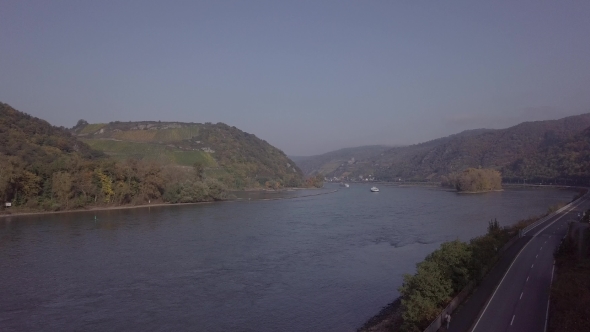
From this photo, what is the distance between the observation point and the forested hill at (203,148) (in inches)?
3044

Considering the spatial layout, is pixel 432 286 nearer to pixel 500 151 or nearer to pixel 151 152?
pixel 151 152

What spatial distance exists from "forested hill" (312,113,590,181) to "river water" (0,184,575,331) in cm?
7460

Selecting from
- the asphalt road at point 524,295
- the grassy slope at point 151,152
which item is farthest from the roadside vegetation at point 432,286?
the grassy slope at point 151,152

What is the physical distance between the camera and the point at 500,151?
4584 inches

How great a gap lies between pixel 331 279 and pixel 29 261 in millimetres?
13724

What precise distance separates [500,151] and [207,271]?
115 metres

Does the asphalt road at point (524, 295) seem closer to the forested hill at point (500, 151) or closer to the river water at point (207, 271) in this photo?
the river water at point (207, 271)

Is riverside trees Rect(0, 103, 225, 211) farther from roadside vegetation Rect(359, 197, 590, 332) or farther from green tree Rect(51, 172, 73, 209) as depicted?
roadside vegetation Rect(359, 197, 590, 332)

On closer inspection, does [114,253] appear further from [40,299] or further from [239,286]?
[239,286]

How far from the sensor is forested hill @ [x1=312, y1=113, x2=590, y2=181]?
9931cm

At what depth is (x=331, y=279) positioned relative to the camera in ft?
56.7

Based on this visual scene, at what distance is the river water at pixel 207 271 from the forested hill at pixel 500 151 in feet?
245

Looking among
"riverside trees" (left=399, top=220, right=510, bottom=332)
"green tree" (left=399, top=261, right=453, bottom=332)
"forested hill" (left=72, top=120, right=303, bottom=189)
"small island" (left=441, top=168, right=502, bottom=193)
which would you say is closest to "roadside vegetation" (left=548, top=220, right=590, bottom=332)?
"riverside trees" (left=399, top=220, right=510, bottom=332)

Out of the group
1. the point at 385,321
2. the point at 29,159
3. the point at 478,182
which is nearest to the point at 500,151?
the point at 478,182
